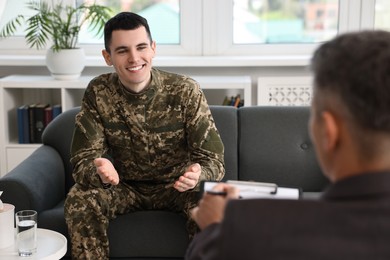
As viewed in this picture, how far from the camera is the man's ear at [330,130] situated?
97 cm

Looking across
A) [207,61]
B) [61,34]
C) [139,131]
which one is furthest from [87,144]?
[207,61]

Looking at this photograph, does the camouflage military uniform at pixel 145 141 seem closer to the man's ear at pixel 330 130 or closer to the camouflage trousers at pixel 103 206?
the camouflage trousers at pixel 103 206

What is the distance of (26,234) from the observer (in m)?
2.15

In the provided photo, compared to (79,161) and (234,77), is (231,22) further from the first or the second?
(79,161)

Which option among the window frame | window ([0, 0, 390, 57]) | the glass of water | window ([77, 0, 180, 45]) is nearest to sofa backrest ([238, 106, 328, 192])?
the glass of water

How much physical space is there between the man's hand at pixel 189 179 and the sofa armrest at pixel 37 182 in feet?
2.12

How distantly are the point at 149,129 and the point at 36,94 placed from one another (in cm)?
185

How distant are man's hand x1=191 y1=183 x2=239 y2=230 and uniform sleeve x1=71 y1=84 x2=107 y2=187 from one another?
1293 millimetres

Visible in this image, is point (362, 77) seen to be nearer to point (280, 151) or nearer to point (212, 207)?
point (212, 207)

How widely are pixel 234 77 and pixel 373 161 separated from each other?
3140 millimetres

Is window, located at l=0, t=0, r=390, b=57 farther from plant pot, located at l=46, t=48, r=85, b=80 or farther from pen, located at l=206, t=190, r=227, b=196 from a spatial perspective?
pen, located at l=206, t=190, r=227, b=196

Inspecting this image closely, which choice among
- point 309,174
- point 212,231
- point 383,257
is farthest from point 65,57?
point 383,257

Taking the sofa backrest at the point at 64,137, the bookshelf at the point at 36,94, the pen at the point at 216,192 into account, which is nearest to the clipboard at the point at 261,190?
the pen at the point at 216,192

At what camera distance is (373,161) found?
97 cm
